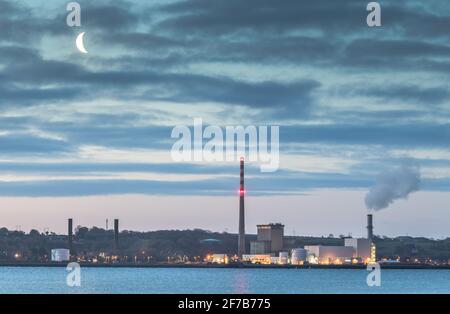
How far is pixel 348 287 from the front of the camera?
14088cm
